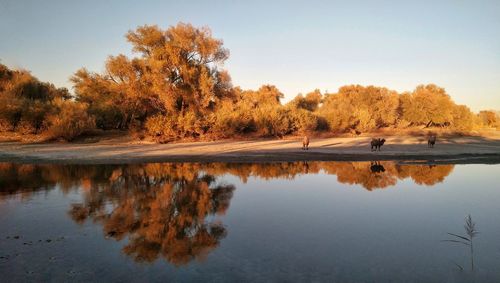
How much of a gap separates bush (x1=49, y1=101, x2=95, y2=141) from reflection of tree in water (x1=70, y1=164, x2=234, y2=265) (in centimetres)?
1628

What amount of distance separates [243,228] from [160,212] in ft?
7.08

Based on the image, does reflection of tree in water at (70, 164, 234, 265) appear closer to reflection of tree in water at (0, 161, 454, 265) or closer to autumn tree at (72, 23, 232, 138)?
reflection of tree in water at (0, 161, 454, 265)

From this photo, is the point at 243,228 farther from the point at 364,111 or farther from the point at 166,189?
the point at 364,111

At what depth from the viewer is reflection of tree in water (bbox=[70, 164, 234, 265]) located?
6078 millimetres

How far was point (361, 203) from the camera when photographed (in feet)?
31.7

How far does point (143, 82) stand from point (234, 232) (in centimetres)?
2706

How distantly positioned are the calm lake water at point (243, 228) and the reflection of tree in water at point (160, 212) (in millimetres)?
32

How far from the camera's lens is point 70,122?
27766mm

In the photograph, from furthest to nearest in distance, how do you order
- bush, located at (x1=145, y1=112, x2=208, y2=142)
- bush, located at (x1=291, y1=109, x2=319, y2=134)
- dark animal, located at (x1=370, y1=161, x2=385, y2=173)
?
1. bush, located at (x1=291, y1=109, x2=319, y2=134)
2. bush, located at (x1=145, y1=112, x2=208, y2=142)
3. dark animal, located at (x1=370, y1=161, x2=385, y2=173)

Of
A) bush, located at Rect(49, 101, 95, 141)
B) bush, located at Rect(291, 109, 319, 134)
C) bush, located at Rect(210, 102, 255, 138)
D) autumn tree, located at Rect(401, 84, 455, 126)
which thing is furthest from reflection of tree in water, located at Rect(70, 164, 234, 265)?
autumn tree, located at Rect(401, 84, 455, 126)

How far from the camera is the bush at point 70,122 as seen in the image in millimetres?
27438

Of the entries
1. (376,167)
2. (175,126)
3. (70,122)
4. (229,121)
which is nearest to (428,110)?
(229,121)

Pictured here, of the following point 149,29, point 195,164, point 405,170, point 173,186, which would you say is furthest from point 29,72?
point 405,170

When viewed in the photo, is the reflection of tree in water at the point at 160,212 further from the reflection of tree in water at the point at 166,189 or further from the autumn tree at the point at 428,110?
the autumn tree at the point at 428,110
